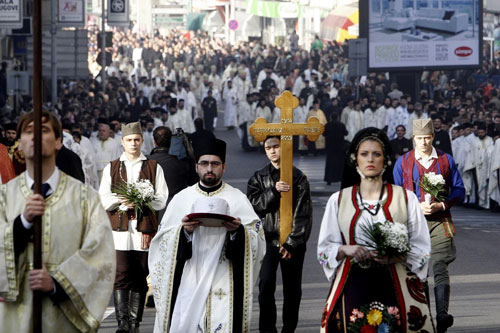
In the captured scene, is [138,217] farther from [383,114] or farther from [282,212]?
[383,114]

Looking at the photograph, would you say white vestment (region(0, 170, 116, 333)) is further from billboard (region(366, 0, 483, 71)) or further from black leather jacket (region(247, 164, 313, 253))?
billboard (region(366, 0, 483, 71))

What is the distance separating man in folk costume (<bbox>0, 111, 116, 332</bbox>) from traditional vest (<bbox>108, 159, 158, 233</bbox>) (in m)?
4.42

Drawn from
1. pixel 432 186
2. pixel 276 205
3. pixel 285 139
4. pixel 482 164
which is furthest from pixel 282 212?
pixel 482 164

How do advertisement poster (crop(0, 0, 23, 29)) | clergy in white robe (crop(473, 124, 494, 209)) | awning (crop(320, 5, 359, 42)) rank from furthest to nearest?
awning (crop(320, 5, 359, 42)) < advertisement poster (crop(0, 0, 23, 29)) < clergy in white robe (crop(473, 124, 494, 209))

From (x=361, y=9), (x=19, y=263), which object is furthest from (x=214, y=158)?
(x=361, y=9)

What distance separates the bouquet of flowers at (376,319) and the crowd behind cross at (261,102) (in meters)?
5.13

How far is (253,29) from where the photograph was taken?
91688 mm

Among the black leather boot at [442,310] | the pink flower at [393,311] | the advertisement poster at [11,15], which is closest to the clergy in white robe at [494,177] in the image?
the advertisement poster at [11,15]

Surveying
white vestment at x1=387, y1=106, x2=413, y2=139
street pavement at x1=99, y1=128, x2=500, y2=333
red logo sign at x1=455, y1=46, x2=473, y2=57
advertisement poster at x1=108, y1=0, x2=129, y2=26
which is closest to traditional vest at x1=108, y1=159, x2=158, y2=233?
street pavement at x1=99, y1=128, x2=500, y2=333

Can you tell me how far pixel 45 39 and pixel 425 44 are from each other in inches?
456

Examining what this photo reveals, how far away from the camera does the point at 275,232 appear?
1088 cm

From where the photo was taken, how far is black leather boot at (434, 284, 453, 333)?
10898 millimetres

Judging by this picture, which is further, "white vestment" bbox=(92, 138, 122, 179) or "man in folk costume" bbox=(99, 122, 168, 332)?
"white vestment" bbox=(92, 138, 122, 179)

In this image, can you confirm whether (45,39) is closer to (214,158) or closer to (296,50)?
(296,50)
